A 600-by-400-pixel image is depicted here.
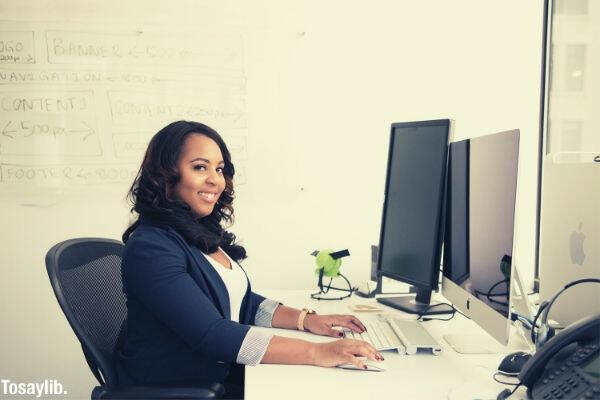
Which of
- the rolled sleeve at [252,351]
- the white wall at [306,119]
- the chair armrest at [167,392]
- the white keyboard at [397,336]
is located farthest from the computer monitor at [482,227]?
the white wall at [306,119]

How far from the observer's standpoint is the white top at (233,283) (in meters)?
1.65

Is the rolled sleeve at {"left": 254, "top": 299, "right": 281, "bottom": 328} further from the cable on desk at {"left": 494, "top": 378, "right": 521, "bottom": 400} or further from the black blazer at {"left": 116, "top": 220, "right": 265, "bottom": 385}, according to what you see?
the cable on desk at {"left": 494, "top": 378, "right": 521, "bottom": 400}

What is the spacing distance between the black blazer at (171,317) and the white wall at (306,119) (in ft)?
4.25

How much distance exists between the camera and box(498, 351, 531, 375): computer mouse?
4.06 feet

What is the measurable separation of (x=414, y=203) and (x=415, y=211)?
3 cm

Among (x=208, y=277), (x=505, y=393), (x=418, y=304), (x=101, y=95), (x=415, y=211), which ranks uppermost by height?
(x=101, y=95)

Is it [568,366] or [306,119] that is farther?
[306,119]

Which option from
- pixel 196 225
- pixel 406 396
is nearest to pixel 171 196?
pixel 196 225

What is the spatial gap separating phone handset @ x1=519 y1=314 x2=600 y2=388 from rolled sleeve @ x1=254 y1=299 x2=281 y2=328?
0.85 meters

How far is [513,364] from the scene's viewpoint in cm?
125

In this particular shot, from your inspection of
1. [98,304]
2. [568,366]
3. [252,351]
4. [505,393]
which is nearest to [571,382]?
[568,366]

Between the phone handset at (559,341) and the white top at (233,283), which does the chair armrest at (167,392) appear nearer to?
the white top at (233,283)

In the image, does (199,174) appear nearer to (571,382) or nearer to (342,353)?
(342,353)

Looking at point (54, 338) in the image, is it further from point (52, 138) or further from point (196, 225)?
point (196, 225)
